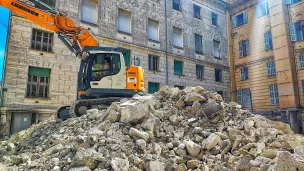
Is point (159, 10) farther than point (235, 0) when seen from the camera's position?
No

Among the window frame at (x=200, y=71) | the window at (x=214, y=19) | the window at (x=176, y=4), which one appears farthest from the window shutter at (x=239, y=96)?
the window at (x=176, y=4)

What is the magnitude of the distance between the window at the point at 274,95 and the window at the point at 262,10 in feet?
24.9

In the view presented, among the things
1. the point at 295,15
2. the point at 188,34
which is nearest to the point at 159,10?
the point at 188,34

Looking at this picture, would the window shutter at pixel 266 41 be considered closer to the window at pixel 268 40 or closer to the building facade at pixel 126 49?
the window at pixel 268 40

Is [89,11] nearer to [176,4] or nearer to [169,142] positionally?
[176,4]

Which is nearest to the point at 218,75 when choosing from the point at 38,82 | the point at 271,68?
the point at 271,68

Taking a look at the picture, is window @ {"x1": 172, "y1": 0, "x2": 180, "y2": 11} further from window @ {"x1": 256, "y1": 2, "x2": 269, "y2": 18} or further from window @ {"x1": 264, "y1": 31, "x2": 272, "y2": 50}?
window @ {"x1": 264, "y1": 31, "x2": 272, "y2": 50}

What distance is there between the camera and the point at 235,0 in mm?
25641

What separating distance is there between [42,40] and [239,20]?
21178mm

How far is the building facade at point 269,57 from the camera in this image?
19203 mm

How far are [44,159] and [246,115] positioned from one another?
5969 mm

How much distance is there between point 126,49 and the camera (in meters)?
17.2

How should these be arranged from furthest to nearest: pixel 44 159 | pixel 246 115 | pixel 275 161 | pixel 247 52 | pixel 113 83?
pixel 247 52 < pixel 113 83 < pixel 246 115 < pixel 44 159 < pixel 275 161

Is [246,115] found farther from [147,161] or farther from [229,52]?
[229,52]
